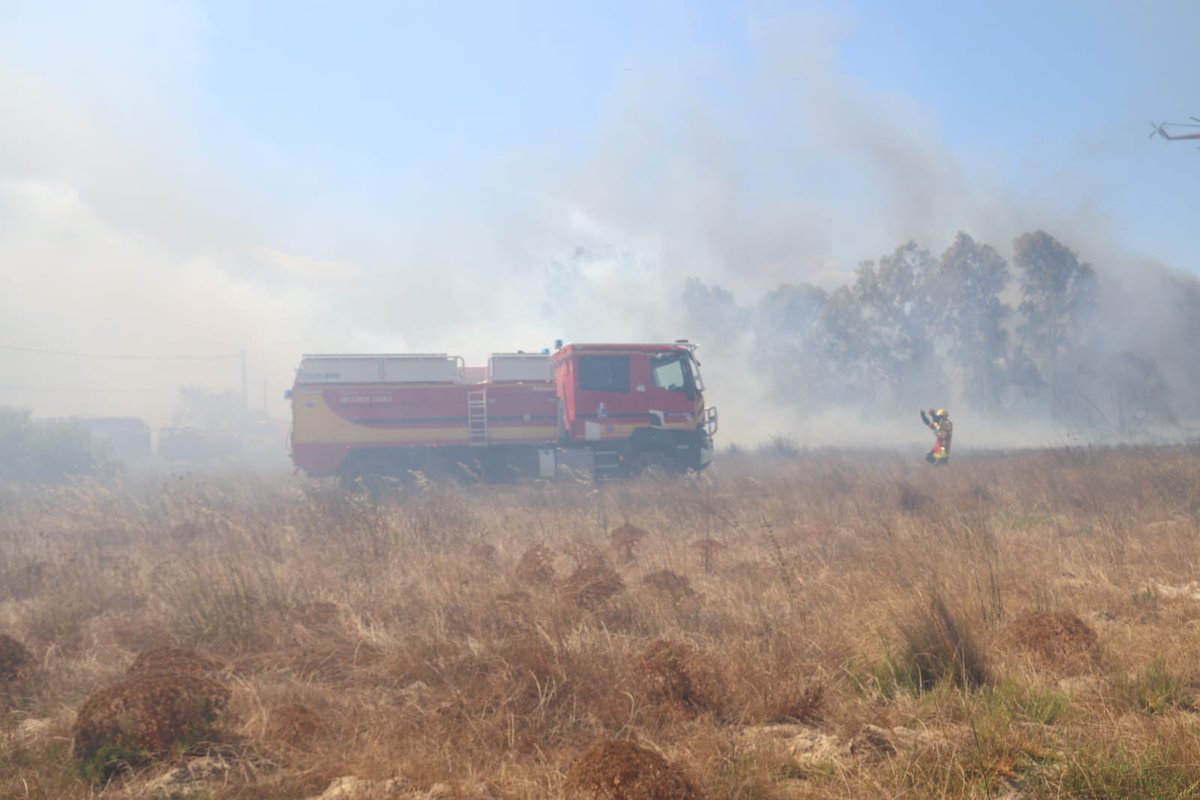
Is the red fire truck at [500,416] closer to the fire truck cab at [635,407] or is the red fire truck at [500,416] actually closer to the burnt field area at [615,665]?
the fire truck cab at [635,407]


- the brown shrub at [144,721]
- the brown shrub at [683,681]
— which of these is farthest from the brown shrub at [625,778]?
the brown shrub at [144,721]

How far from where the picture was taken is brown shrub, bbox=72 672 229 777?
3.64 metres

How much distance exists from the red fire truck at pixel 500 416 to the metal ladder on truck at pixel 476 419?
21 mm

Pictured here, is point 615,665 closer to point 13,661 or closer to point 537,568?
point 537,568

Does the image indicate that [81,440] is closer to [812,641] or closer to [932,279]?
[812,641]

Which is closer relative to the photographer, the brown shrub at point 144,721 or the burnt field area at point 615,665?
the burnt field area at point 615,665

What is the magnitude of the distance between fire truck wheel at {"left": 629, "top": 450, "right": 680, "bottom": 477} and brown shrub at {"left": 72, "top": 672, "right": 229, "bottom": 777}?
1267 centimetres

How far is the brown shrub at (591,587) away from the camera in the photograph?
19.6ft

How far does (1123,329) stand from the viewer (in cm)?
4334

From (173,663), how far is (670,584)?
3527 mm

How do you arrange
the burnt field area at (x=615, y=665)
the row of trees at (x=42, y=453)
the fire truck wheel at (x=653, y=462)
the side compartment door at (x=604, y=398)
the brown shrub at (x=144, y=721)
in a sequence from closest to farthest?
the burnt field area at (x=615, y=665) → the brown shrub at (x=144, y=721) → the side compartment door at (x=604, y=398) → the fire truck wheel at (x=653, y=462) → the row of trees at (x=42, y=453)

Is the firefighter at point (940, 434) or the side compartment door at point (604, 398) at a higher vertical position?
the side compartment door at point (604, 398)

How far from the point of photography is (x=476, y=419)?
54.5 ft

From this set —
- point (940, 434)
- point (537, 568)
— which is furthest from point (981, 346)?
point (537, 568)
